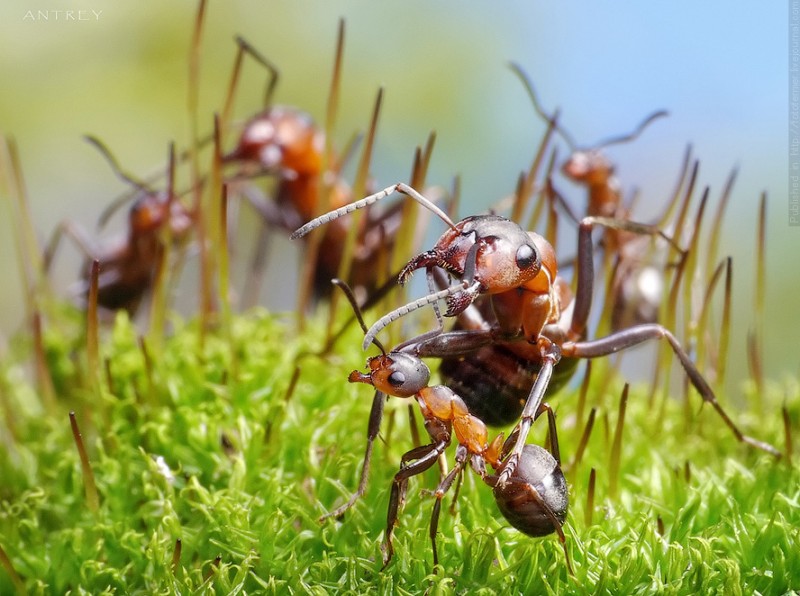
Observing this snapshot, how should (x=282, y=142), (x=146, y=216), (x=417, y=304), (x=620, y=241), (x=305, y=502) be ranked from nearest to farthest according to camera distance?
(x=417, y=304), (x=305, y=502), (x=620, y=241), (x=146, y=216), (x=282, y=142)

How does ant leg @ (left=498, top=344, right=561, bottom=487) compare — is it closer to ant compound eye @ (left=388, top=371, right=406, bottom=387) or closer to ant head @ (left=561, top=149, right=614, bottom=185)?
ant compound eye @ (left=388, top=371, right=406, bottom=387)

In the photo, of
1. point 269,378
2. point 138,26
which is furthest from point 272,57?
point 269,378

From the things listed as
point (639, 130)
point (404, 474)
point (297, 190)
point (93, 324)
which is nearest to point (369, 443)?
point (404, 474)

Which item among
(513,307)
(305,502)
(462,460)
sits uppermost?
(513,307)

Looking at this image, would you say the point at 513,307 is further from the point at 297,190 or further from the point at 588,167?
the point at 297,190

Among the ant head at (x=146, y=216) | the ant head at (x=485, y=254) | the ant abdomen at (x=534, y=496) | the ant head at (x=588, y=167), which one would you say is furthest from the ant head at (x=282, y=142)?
the ant abdomen at (x=534, y=496)

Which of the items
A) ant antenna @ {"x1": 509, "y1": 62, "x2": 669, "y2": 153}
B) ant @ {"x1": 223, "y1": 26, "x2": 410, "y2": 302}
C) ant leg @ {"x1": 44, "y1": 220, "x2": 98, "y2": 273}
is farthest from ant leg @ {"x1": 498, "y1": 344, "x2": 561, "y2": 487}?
ant leg @ {"x1": 44, "y1": 220, "x2": 98, "y2": 273}

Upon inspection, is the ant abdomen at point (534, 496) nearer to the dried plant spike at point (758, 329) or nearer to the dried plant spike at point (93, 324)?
the dried plant spike at point (93, 324)
